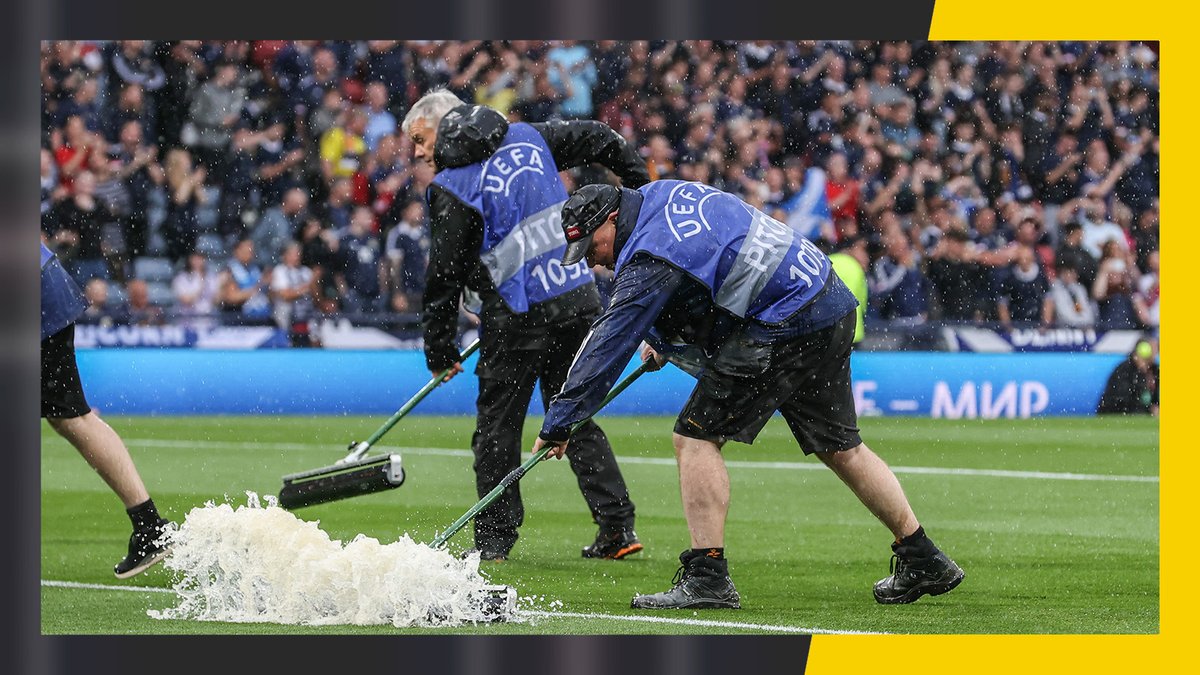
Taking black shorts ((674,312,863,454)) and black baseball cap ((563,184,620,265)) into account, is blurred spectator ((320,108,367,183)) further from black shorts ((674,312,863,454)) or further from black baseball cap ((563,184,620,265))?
black baseball cap ((563,184,620,265))

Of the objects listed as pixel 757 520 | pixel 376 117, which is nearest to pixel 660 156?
pixel 376 117

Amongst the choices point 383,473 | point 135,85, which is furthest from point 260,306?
point 383,473

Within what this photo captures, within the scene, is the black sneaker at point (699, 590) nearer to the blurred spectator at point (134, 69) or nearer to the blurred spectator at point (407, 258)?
the blurred spectator at point (407, 258)

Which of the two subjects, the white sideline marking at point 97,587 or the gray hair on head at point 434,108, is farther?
the gray hair on head at point 434,108

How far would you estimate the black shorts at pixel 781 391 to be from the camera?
6.30 meters

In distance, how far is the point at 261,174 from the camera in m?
18.9

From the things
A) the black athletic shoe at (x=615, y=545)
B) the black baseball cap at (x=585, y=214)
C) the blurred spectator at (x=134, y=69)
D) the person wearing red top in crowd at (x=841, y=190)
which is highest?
the black baseball cap at (x=585, y=214)

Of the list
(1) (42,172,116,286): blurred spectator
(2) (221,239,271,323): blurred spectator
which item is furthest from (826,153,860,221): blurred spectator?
(1) (42,172,116,286): blurred spectator

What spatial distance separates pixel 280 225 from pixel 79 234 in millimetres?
Result: 2035

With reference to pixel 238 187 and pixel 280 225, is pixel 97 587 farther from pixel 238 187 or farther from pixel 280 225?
pixel 238 187

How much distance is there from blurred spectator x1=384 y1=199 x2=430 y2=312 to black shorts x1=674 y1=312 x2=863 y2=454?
11.3 meters

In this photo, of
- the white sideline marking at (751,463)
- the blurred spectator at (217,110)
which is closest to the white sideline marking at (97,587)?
the white sideline marking at (751,463)

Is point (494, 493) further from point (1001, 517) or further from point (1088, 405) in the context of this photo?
point (1088, 405)

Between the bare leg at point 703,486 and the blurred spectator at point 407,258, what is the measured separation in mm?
11258
